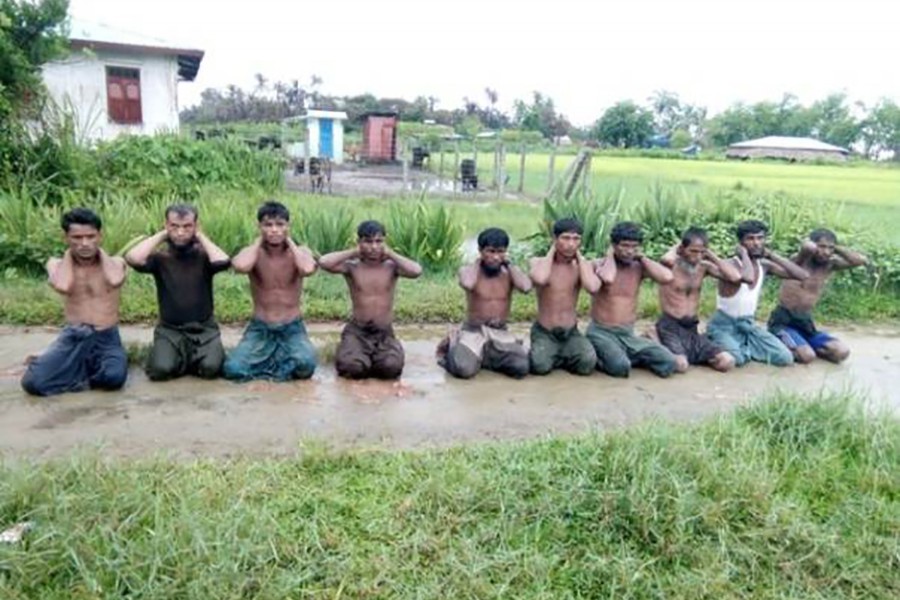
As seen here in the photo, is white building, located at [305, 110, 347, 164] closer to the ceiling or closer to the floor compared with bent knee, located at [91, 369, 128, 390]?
closer to the ceiling

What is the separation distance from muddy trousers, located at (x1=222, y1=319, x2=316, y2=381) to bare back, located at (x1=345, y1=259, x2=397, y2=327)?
460 mm

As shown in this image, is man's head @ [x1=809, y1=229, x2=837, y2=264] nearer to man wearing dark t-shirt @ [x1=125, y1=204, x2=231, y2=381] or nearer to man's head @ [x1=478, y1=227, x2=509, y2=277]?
man's head @ [x1=478, y1=227, x2=509, y2=277]

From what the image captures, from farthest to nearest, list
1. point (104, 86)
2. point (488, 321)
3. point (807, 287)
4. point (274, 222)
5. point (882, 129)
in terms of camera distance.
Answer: point (882, 129) < point (104, 86) < point (807, 287) < point (488, 321) < point (274, 222)

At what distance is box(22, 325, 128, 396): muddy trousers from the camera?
4305 millimetres

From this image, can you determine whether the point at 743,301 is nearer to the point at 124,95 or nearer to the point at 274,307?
the point at 274,307

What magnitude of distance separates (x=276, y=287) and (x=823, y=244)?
4.22m

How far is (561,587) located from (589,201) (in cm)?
587

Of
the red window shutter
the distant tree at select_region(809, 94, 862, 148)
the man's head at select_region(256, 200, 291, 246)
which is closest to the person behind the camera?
the man's head at select_region(256, 200, 291, 246)

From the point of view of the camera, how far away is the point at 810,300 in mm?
5785

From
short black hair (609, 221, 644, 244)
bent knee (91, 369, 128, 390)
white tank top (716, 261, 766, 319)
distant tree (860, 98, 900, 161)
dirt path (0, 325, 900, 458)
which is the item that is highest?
distant tree (860, 98, 900, 161)

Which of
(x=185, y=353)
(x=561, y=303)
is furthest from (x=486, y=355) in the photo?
(x=185, y=353)

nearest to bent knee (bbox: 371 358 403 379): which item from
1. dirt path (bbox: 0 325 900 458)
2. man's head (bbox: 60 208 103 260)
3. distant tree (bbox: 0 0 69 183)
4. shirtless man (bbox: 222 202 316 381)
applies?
dirt path (bbox: 0 325 900 458)

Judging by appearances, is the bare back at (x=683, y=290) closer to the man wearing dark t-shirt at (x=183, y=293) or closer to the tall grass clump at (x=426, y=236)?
the tall grass clump at (x=426, y=236)

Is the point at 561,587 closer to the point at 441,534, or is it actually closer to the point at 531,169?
the point at 441,534
